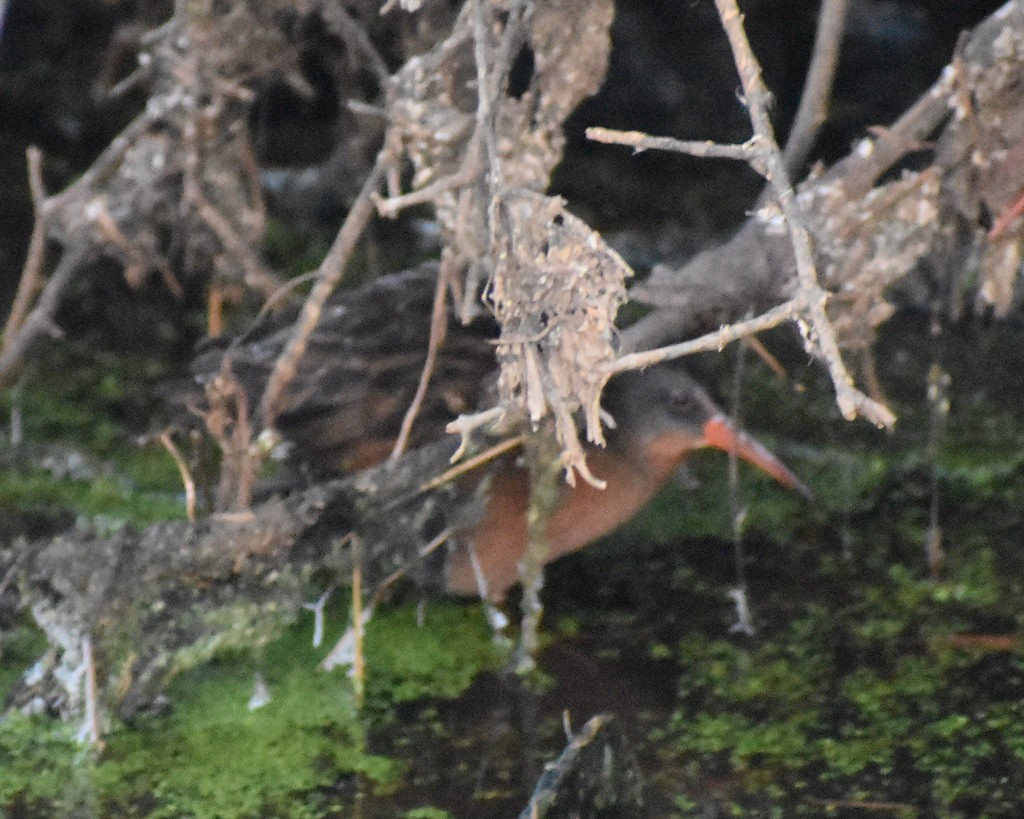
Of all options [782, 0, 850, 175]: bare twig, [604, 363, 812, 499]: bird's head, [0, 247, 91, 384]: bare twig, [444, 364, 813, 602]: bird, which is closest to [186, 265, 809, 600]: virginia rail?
[444, 364, 813, 602]: bird

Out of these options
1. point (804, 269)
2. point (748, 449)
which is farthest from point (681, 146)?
point (748, 449)

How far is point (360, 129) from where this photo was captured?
4.79m

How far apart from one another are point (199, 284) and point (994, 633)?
3156 millimetres

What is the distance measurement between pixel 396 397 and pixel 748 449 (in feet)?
3.16

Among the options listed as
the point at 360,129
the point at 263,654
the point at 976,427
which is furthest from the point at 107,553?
the point at 976,427

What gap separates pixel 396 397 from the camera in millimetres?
3602

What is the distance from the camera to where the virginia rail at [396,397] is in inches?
141

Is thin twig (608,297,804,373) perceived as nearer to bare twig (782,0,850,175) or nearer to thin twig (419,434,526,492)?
thin twig (419,434,526,492)

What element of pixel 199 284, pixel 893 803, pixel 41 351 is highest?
pixel 199 284

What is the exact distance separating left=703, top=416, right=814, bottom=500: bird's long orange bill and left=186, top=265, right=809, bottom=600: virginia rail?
0.97 feet

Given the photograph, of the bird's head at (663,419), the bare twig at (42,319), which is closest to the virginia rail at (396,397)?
the bird's head at (663,419)

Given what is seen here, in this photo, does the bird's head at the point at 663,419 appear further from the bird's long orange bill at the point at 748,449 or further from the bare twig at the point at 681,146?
the bare twig at the point at 681,146

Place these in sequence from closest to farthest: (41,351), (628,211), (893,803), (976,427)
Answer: (893,803), (976,427), (41,351), (628,211)

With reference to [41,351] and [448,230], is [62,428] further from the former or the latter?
[448,230]
